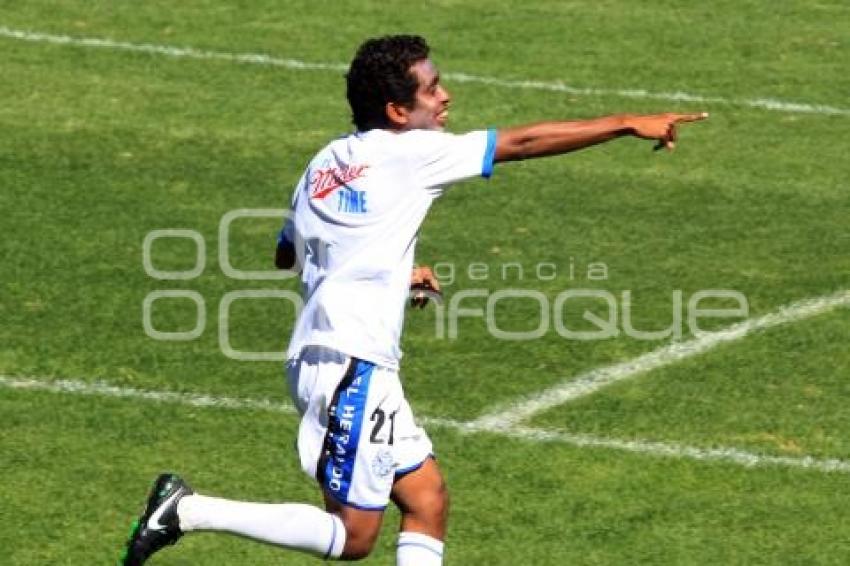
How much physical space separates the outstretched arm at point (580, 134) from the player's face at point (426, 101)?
294 millimetres

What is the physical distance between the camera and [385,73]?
7.08 m

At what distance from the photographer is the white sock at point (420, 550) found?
23.7 feet

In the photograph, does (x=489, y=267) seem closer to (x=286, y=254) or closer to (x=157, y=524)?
(x=286, y=254)

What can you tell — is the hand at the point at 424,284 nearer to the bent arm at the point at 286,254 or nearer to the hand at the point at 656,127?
the bent arm at the point at 286,254

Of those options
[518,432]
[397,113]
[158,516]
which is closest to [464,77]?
[518,432]

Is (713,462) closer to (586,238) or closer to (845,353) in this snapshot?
(845,353)

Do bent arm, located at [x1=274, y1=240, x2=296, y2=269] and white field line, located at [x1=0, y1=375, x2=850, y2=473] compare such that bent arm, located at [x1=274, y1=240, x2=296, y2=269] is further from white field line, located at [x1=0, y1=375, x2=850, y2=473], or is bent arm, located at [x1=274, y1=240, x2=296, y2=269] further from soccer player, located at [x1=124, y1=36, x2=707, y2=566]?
white field line, located at [x1=0, y1=375, x2=850, y2=473]

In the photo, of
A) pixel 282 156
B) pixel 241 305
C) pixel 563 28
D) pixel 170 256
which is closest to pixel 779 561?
pixel 241 305

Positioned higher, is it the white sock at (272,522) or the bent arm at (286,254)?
the bent arm at (286,254)

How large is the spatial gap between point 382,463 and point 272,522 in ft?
1.48

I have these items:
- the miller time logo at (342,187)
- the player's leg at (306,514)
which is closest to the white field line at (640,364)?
the player's leg at (306,514)

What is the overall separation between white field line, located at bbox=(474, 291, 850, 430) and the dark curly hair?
2.45 meters

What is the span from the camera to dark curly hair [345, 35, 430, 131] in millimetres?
7078

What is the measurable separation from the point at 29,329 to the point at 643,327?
9.58 feet
